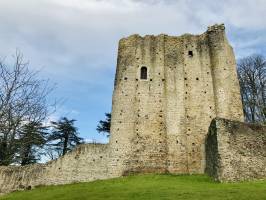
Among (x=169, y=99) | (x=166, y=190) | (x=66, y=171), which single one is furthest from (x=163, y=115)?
(x=166, y=190)

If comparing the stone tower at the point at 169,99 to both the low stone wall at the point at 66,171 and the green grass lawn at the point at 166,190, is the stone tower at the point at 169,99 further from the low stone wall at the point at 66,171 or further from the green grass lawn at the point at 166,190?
the green grass lawn at the point at 166,190

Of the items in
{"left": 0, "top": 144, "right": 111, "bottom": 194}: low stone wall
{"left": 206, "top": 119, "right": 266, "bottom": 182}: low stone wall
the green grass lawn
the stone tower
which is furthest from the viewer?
the stone tower

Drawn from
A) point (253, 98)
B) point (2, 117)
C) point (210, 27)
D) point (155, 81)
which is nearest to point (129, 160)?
point (155, 81)

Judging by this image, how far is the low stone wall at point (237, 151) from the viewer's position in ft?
59.9

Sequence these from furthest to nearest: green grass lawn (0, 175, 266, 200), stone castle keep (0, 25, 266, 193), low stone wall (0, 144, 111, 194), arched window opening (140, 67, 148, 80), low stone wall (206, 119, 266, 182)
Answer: arched window opening (140, 67, 148, 80) < stone castle keep (0, 25, 266, 193) < low stone wall (0, 144, 111, 194) < low stone wall (206, 119, 266, 182) < green grass lawn (0, 175, 266, 200)

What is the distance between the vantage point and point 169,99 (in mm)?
24500

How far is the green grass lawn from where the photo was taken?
555 inches

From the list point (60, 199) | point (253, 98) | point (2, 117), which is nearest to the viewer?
point (2, 117)

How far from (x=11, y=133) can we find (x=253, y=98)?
25182 mm

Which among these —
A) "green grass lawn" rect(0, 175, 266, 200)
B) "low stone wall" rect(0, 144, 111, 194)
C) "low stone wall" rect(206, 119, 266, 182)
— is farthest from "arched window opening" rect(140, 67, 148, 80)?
"green grass lawn" rect(0, 175, 266, 200)

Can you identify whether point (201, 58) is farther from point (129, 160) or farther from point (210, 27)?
point (129, 160)

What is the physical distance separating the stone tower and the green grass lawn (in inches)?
78.4

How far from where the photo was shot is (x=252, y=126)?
19641 mm

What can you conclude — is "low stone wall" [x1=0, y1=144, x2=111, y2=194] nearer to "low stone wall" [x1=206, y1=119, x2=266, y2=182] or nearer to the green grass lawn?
the green grass lawn
